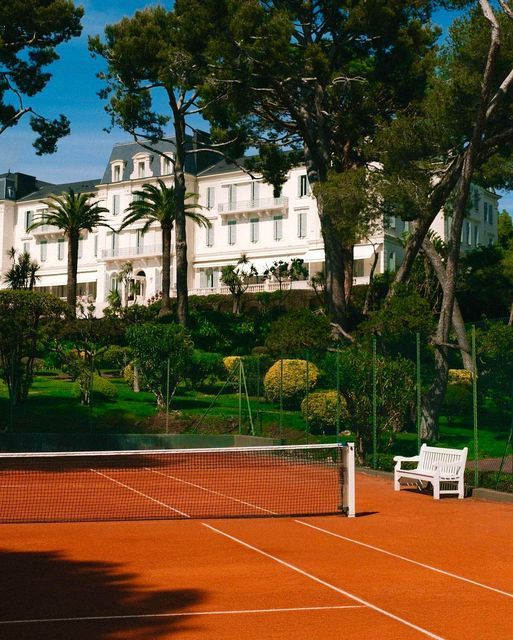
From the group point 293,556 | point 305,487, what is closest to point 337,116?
point 305,487

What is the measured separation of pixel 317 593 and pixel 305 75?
22556mm

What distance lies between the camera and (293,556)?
10492 mm

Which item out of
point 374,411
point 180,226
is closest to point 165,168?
point 180,226

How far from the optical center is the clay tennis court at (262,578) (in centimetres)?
724

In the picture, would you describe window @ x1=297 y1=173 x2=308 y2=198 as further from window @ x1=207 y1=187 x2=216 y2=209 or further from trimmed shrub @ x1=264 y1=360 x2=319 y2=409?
trimmed shrub @ x1=264 y1=360 x2=319 y2=409

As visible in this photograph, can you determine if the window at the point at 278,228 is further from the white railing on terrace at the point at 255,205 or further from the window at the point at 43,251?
the window at the point at 43,251

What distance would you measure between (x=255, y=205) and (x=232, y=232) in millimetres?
2937

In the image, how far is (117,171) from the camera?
7969 cm

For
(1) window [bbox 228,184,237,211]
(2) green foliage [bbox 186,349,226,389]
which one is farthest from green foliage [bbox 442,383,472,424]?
(1) window [bbox 228,184,237,211]

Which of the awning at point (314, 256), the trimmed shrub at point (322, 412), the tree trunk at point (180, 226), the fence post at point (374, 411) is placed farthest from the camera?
the awning at point (314, 256)

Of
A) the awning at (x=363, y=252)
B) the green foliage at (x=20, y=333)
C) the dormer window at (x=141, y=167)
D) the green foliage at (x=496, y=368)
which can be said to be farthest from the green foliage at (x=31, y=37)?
the dormer window at (x=141, y=167)

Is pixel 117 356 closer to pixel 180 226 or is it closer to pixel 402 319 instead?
pixel 180 226

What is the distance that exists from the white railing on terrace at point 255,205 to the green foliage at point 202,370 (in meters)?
33.3

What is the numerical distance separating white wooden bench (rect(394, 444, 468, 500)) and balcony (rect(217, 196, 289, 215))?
170ft
